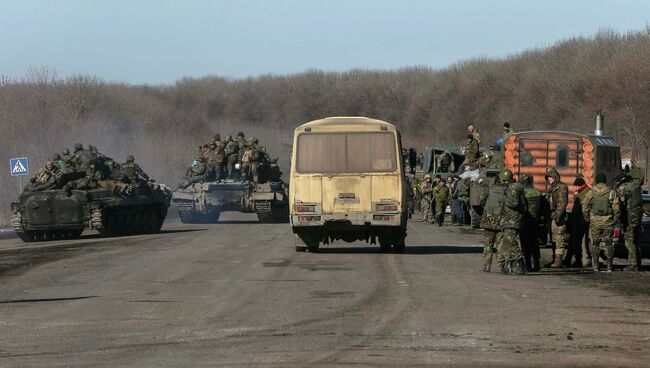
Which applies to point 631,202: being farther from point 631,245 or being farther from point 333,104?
point 333,104

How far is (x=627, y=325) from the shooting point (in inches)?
533

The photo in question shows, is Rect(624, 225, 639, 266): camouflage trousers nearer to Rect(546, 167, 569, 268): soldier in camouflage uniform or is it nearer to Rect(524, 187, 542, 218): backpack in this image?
Rect(546, 167, 569, 268): soldier in camouflage uniform

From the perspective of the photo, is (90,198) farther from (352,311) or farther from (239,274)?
(352,311)

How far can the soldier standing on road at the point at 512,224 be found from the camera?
64.6 feet

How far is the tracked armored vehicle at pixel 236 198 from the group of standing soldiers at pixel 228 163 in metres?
0.42

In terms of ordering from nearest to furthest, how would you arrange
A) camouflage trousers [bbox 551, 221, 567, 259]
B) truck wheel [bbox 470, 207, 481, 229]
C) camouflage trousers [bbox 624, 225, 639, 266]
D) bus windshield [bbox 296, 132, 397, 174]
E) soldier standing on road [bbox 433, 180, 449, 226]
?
1. camouflage trousers [bbox 624, 225, 639, 266]
2. camouflage trousers [bbox 551, 221, 567, 259]
3. bus windshield [bbox 296, 132, 397, 174]
4. truck wheel [bbox 470, 207, 481, 229]
5. soldier standing on road [bbox 433, 180, 449, 226]

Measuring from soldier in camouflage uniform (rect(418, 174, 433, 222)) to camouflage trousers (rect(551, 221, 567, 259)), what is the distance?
20.5 metres

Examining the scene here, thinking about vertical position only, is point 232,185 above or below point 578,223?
above

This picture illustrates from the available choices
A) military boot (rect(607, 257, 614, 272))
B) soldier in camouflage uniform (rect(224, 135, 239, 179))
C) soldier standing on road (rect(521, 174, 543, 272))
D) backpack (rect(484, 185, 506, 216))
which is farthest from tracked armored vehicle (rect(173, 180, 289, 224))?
backpack (rect(484, 185, 506, 216))

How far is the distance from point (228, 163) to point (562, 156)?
46.1ft

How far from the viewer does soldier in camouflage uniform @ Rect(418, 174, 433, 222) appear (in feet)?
140

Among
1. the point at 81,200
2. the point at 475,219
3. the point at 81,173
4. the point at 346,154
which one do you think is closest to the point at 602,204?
the point at 346,154

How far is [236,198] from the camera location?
40.4 meters

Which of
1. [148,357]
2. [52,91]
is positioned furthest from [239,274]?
[52,91]
